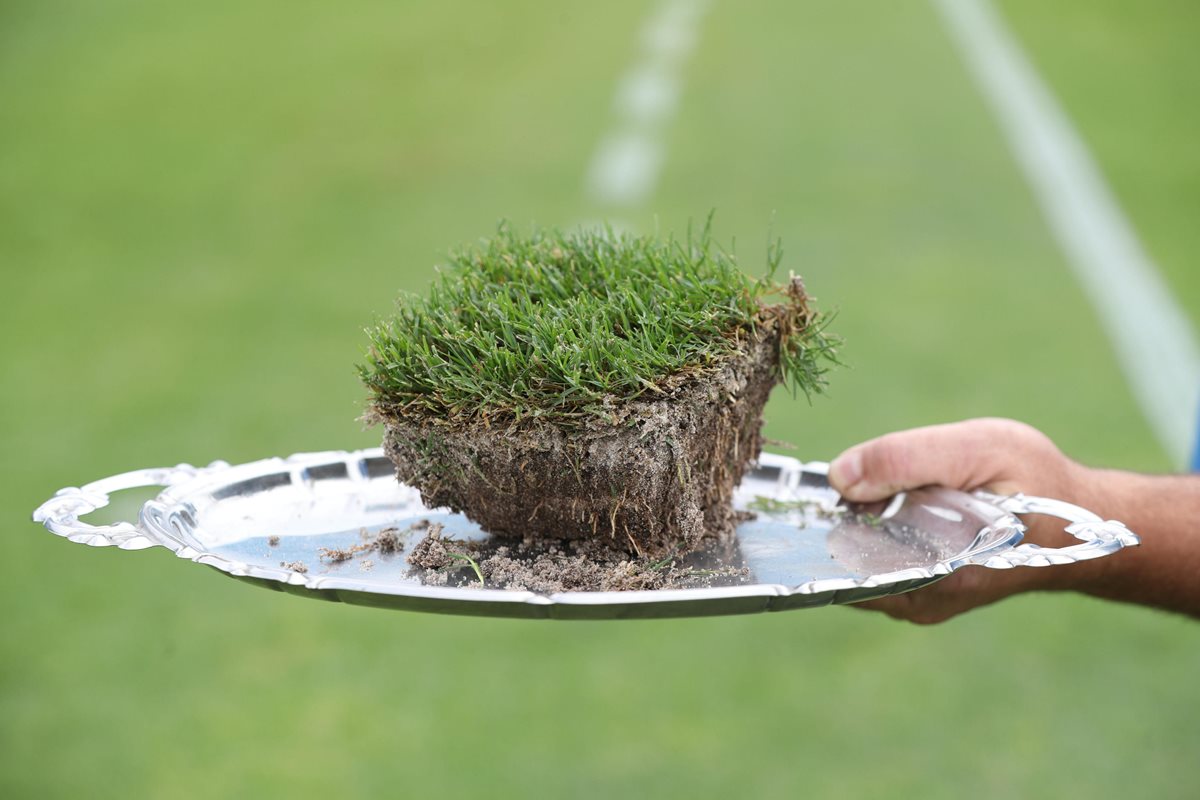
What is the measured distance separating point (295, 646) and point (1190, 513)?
231 inches

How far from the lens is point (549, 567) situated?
1.69 meters

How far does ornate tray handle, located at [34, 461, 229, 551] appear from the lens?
1.53 m

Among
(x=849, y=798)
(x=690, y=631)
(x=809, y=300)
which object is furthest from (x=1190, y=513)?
(x=690, y=631)

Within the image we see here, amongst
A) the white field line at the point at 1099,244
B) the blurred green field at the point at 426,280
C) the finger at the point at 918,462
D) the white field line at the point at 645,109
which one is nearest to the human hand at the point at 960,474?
the finger at the point at 918,462

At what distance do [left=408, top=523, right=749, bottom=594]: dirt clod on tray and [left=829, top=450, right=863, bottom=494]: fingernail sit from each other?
38 cm

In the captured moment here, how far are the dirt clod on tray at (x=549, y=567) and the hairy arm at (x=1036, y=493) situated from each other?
44 centimetres

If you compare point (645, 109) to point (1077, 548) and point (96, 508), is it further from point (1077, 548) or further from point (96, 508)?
point (1077, 548)

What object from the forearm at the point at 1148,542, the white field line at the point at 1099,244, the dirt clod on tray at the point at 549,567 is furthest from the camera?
the white field line at the point at 1099,244

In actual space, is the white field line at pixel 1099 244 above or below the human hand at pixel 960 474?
above

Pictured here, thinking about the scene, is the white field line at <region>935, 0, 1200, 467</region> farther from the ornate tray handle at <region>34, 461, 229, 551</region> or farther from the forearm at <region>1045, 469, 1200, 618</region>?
the ornate tray handle at <region>34, 461, 229, 551</region>

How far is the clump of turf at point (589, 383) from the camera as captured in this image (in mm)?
1667

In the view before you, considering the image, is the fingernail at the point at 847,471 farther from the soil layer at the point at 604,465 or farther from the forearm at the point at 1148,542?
the forearm at the point at 1148,542

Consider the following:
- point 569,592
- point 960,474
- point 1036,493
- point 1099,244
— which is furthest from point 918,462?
point 1099,244

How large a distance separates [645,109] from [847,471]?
50.1 feet
